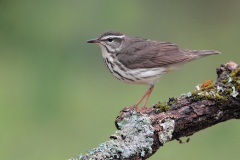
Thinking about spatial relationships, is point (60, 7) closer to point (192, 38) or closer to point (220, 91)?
point (192, 38)

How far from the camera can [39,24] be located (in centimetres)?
1238

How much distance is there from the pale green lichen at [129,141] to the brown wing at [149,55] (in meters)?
1.61

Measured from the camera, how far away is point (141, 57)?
8.34 meters

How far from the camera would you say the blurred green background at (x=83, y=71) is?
9.85 metres

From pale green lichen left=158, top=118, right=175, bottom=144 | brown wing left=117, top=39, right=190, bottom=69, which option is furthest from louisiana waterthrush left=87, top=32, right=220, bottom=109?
pale green lichen left=158, top=118, right=175, bottom=144

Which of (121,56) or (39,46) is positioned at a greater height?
(39,46)

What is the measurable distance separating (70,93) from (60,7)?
256 centimetres

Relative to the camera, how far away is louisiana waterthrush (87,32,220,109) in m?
8.16

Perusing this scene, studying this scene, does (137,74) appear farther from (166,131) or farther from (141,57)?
(166,131)

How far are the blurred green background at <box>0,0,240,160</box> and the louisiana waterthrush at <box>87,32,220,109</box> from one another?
160 cm

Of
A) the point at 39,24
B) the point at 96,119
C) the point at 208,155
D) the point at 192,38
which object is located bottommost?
the point at 208,155

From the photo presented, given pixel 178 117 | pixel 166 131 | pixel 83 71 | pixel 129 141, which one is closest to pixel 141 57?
→ pixel 178 117

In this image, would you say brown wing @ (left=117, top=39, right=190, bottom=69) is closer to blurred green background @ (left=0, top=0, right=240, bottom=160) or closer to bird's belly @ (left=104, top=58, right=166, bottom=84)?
bird's belly @ (left=104, top=58, right=166, bottom=84)

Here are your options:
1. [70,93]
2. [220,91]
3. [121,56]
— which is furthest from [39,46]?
[220,91]
